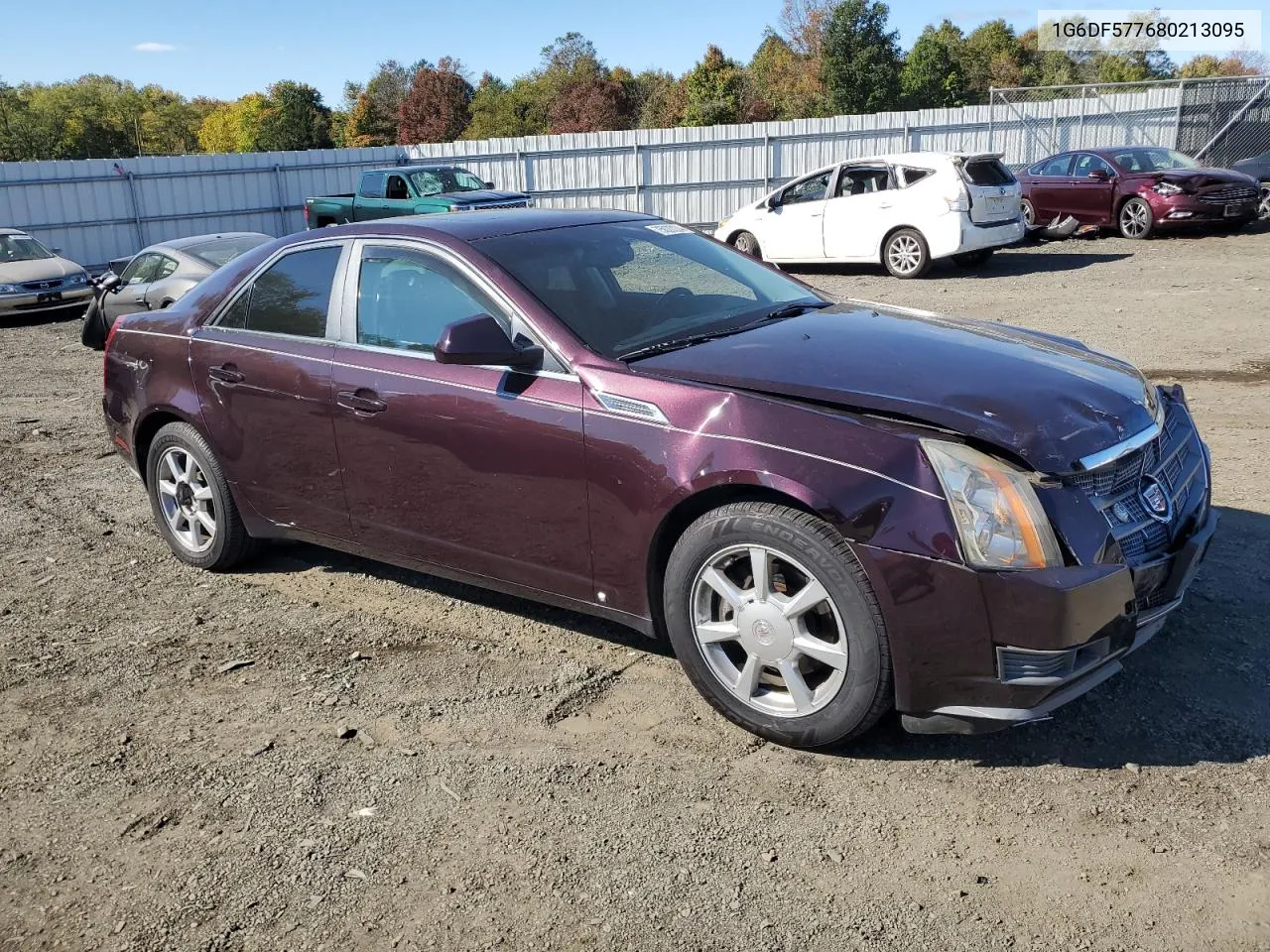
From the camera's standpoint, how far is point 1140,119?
24.9 m

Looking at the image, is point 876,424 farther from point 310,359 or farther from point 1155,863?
point 310,359

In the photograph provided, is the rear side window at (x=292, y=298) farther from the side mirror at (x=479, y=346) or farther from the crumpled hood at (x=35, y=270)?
the crumpled hood at (x=35, y=270)

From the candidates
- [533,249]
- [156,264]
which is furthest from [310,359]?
[156,264]

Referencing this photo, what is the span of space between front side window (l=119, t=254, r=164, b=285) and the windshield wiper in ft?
35.4

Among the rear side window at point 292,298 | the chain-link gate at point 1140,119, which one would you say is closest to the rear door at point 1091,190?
the chain-link gate at point 1140,119

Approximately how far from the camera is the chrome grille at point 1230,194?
17.9 meters

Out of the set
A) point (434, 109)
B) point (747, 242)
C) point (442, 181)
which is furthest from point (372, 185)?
point (434, 109)

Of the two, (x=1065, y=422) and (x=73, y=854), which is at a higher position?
(x=1065, y=422)

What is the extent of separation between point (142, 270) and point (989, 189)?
1096 centimetres

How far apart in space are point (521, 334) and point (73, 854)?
7.32 ft

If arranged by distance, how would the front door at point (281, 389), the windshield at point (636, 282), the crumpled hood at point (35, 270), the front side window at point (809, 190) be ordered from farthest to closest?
the crumpled hood at point (35, 270)
the front side window at point (809, 190)
the front door at point (281, 389)
the windshield at point (636, 282)

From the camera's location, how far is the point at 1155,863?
3.05 meters

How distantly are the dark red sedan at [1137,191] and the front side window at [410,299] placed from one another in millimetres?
16434

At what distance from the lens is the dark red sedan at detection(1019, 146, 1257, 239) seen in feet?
59.1
